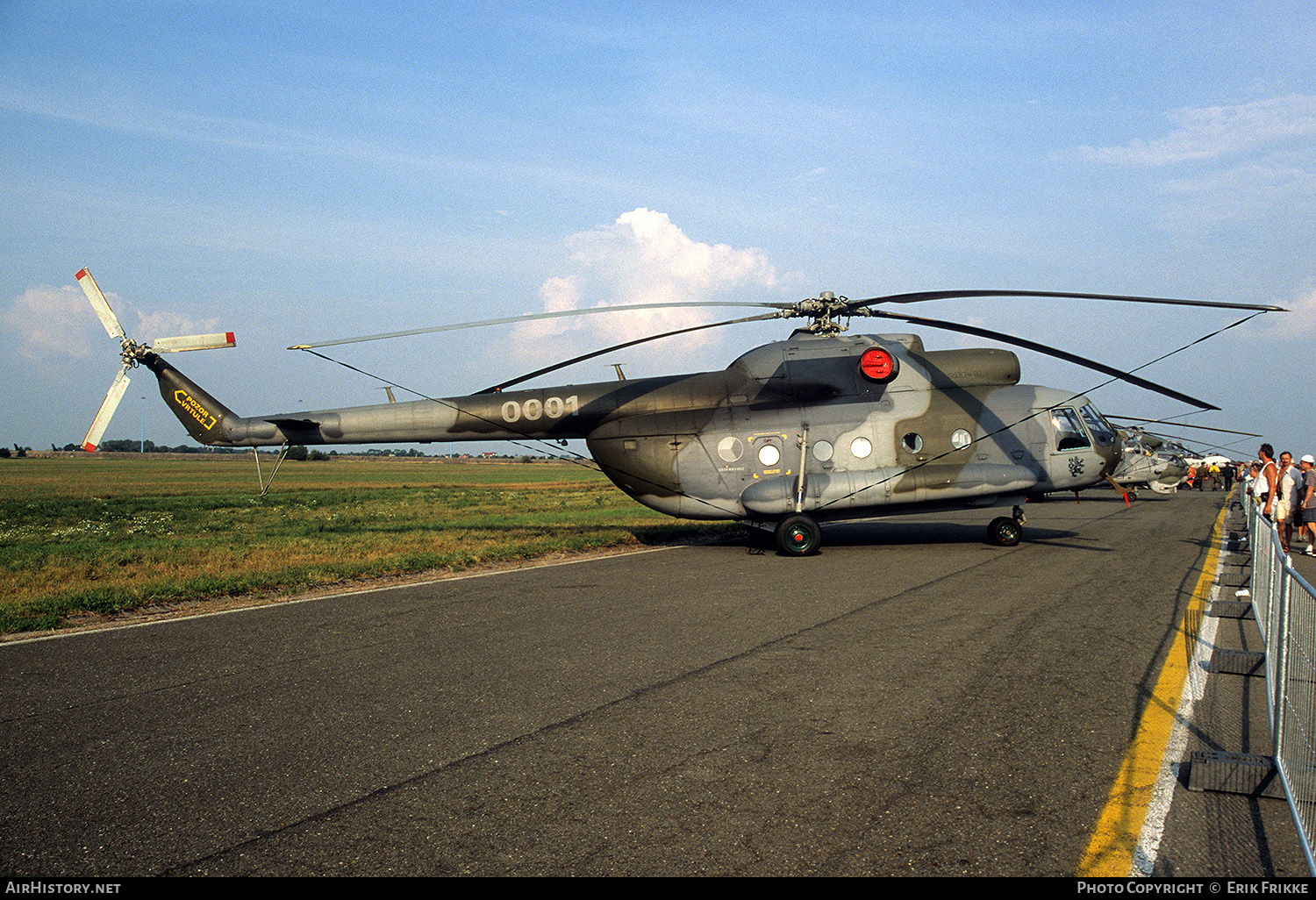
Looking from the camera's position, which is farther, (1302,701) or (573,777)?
(573,777)

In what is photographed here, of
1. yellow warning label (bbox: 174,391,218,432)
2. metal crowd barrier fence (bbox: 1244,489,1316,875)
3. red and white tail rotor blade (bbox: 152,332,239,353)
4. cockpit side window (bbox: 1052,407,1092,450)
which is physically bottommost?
metal crowd barrier fence (bbox: 1244,489,1316,875)

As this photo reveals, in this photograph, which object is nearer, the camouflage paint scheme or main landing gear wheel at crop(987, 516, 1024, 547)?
the camouflage paint scheme

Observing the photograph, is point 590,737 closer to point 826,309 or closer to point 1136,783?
point 1136,783

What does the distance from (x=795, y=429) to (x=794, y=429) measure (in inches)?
0.6

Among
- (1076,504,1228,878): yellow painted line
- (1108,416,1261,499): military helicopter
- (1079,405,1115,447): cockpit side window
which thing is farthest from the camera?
(1108,416,1261,499): military helicopter

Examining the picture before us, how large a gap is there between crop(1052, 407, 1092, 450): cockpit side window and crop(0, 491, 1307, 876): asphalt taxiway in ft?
20.4

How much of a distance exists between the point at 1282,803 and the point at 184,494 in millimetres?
47953

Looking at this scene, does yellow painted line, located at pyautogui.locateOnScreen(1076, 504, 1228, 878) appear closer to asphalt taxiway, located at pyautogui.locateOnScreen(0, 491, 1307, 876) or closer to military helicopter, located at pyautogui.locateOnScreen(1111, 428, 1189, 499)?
asphalt taxiway, located at pyautogui.locateOnScreen(0, 491, 1307, 876)

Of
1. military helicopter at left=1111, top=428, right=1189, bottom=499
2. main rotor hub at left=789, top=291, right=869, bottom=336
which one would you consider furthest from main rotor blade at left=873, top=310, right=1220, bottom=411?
military helicopter at left=1111, top=428, right=1189, bottom=499

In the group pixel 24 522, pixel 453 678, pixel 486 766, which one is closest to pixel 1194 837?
pixel 486 766

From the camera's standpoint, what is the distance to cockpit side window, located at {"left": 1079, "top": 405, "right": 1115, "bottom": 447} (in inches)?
628

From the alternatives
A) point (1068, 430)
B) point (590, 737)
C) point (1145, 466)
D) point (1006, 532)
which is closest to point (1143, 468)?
point (1145, 466)

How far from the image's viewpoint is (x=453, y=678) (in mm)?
6434
